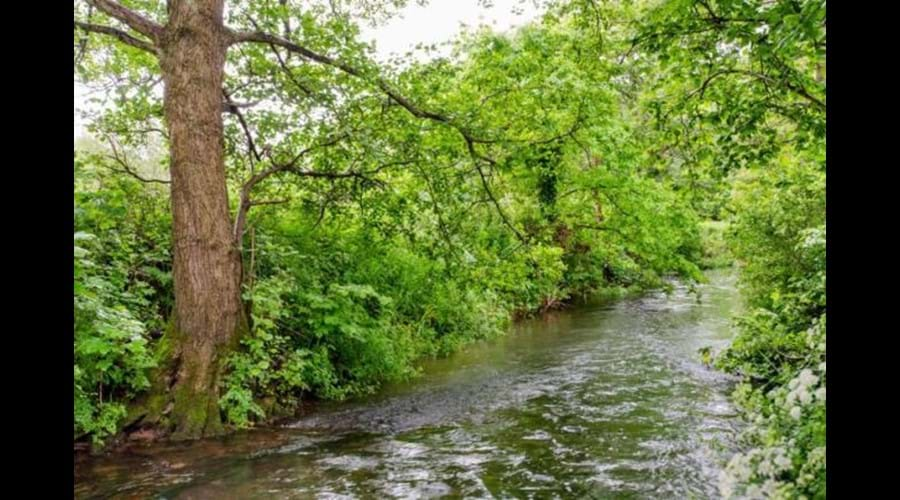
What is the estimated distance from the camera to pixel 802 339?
5406 mm

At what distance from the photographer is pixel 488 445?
22.4 ft

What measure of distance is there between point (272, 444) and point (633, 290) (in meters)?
20.1

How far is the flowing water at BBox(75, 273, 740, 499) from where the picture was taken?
18.4 feet

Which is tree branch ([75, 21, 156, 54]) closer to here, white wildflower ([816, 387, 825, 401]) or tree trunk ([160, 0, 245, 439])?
tree trunk ([160, 0, 245, 439])

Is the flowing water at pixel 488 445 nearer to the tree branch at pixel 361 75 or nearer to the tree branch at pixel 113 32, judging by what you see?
the tree branch at pixel 361 75

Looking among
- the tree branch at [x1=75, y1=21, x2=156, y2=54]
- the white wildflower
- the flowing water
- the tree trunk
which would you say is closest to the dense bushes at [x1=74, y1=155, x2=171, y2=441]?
the tree trunk

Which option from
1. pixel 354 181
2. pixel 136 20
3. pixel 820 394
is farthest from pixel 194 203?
pixel 820 394

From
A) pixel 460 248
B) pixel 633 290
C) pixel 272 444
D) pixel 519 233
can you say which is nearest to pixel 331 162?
pixel 460 248

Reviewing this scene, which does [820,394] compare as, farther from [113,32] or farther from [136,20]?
[113,32]

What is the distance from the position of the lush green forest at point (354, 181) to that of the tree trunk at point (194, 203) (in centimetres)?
3

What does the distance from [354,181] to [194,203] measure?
9.30 ft

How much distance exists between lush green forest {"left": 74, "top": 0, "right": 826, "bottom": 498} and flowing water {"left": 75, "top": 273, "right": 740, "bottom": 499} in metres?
0.69
